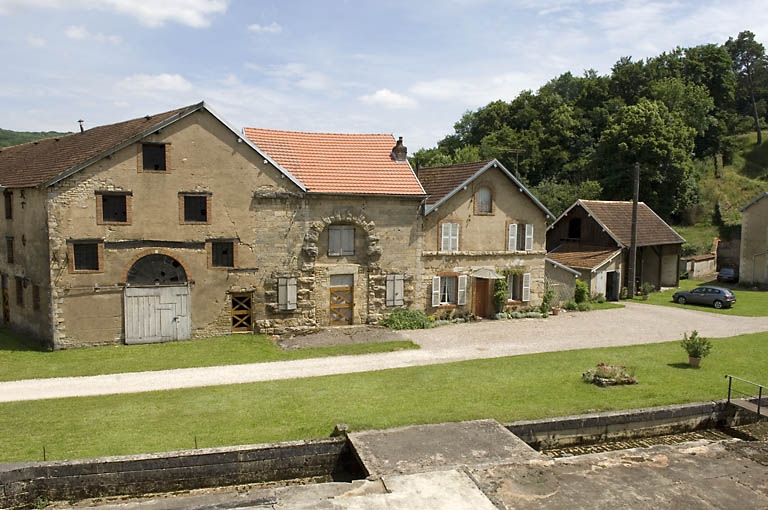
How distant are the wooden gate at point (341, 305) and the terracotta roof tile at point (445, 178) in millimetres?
5591

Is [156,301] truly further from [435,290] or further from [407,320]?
[435,290]

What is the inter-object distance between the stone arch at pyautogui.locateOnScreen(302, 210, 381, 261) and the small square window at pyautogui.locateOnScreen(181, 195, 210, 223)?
401cm

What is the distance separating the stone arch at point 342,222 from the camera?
23953 millimetres

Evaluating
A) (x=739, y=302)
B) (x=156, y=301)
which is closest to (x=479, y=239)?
(x=156, y=301)

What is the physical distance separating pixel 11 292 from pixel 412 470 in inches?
775

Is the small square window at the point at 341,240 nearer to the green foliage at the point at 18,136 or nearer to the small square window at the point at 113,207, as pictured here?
the small square window at the point at 113,207

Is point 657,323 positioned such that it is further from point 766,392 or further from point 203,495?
point 203,495

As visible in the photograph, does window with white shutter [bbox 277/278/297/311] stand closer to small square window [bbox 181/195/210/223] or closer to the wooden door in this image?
small square window [bbox 181/195/210/223]

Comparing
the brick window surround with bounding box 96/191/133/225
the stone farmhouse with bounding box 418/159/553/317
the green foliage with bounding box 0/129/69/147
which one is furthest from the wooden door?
the green foliage with bounding box 0/129/69/147

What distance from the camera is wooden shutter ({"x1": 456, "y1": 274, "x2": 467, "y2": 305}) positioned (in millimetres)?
27109

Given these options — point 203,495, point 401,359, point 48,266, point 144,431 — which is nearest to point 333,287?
point 401,359

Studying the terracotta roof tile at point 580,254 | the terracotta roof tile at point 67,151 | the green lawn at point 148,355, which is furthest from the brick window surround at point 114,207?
the terracotta roof tile at point 580,254

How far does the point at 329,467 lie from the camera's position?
12734mm

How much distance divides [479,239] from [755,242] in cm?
2380
